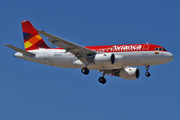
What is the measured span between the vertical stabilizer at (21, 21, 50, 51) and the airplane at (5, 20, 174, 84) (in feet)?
2.06

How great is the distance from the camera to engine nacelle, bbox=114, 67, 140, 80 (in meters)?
57.1

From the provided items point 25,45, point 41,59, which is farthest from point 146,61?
point 25,45

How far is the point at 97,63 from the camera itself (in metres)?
51.9

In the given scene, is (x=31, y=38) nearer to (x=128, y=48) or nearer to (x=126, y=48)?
(x=126, y=48)

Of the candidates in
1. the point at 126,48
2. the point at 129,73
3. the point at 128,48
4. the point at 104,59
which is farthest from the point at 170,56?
the point at 104,59

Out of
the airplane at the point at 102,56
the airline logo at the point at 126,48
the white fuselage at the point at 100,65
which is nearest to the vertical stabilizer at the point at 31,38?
the airplane at the point at 102,56

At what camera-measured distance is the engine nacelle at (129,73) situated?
5709 centimetres

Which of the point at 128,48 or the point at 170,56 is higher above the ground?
the point at 128,48

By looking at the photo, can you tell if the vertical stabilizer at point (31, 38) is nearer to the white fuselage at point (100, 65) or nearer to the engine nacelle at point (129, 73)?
the white fuselage at point (100, 65)

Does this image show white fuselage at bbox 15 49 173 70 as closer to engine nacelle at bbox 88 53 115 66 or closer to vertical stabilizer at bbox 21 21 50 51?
engine nacelle at bbox 88 53 115 66

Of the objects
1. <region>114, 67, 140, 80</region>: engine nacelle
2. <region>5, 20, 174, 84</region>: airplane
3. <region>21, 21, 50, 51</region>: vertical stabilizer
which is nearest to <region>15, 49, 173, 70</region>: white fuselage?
<region>5, 20, 174, 84</region>: airplane

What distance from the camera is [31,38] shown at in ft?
196

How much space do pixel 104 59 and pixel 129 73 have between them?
23.9 ft

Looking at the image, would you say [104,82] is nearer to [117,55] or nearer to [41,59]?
[117,55]
